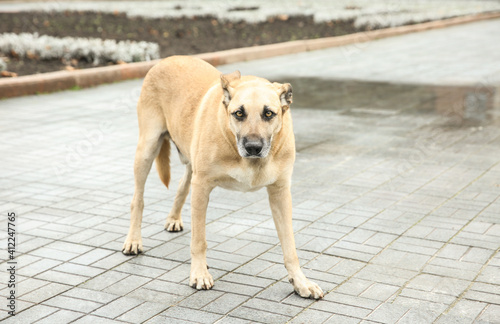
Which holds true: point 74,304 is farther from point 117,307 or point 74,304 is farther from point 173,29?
point 173,29

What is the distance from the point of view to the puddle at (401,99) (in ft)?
34.0

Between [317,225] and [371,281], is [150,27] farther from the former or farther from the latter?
[371,281]

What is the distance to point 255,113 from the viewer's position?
13.4 ft

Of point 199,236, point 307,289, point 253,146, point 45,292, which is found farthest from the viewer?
point 199,236

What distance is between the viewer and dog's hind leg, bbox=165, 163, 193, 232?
224 inches

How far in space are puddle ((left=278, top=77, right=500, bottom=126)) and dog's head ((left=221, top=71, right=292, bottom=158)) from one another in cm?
596

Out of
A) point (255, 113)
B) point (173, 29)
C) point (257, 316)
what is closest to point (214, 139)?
point (255, 113)

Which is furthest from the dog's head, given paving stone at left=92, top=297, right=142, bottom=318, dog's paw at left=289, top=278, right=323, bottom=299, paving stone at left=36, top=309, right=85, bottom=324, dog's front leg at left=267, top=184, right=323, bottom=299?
paving stone at left=36, top=309, right=85, bottom=324

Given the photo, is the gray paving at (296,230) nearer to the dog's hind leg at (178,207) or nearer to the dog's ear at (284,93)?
the dog's hind leg at (178,207)

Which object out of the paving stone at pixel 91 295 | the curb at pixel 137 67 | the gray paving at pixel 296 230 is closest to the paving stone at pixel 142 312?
the gray paving at pixel 296 230

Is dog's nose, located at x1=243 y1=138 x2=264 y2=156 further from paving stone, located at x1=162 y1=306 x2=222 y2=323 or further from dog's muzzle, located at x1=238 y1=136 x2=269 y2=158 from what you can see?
paving stone, located at x1=162 y1=306 x2=222 y2=323

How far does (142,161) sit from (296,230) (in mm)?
1394

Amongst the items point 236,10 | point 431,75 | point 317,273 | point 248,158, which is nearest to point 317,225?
point 317,273

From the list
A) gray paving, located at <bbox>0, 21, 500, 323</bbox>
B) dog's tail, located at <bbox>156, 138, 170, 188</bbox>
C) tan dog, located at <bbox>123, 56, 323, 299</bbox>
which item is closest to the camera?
tan dog, located at <bbox>123, 56, 323, 299</bbox>
